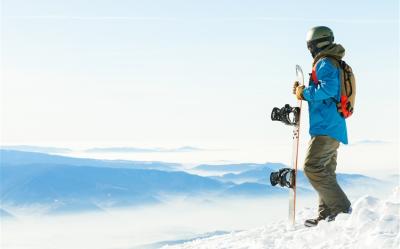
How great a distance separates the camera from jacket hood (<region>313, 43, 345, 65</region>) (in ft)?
30.3

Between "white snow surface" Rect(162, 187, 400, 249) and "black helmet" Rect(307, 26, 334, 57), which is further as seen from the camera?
"black helmet" Rect(307, 26, 334, 57)

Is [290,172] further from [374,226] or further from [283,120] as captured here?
[374,226]

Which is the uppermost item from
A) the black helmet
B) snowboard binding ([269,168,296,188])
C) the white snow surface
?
the black helmet

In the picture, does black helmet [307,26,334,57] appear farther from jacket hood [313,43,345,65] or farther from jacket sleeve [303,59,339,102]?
jacket sleeve [303,59,339,102]

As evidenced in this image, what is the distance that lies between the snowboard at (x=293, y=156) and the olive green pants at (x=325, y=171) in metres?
0.73

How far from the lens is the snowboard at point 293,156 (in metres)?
10.1

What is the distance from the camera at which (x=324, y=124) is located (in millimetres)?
9234

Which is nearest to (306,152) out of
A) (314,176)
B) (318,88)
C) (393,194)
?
(314,176)

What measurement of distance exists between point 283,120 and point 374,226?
267 cm

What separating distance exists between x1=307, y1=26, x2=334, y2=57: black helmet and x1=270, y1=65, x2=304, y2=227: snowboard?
866mm

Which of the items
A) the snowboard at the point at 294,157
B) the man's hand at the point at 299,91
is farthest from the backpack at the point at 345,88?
the snowboard at the point at 294,157

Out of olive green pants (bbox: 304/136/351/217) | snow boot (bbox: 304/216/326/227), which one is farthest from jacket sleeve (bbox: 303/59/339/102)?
snow boot (bbox: 304/216/326/227)

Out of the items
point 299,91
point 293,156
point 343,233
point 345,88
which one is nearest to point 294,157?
point 293,156

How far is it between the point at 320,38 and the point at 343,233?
111 inches
